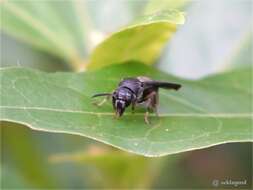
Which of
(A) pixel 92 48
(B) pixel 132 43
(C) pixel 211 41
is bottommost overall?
(B) pixel 132 43

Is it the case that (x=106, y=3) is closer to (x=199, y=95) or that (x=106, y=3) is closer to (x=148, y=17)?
(x=199, y=95)

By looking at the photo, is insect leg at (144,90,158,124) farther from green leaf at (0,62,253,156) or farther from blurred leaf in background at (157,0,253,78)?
blurred leaf in background at (157,0,253,78)

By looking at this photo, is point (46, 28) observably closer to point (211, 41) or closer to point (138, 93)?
point (138, 93)

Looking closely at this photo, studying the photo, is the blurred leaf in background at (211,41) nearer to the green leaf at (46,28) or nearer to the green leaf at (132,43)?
the green leaf at (46,28)

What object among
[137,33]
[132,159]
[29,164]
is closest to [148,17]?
[137,33]

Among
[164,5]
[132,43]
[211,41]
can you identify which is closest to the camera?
[132,43]

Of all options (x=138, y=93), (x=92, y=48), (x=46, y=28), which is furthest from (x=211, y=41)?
(x=138, y=93)

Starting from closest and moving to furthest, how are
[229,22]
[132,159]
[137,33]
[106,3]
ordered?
[137,33], [132,159], [106,3], [229,22]
